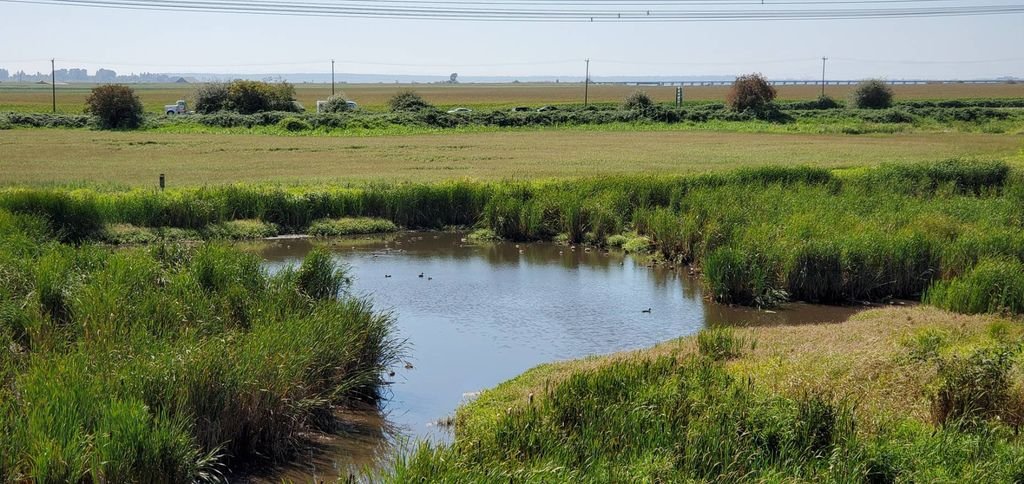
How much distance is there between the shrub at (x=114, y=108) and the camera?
2392 inches

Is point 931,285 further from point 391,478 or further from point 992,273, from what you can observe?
point 391,478

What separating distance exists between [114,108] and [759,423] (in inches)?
2284

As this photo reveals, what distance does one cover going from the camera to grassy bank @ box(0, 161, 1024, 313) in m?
21.3

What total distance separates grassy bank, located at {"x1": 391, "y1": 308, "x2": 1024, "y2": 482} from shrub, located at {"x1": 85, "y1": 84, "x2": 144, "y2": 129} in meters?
53.5

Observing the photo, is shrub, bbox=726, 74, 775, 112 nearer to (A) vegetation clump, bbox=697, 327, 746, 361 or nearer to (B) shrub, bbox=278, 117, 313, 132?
(B) shrub, bbox=278, 117, 313, 132

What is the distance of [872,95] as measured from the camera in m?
86.6

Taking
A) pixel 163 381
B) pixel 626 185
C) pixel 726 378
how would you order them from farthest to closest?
pixel 626 185 → pixel 726 378 → pixel 163 381

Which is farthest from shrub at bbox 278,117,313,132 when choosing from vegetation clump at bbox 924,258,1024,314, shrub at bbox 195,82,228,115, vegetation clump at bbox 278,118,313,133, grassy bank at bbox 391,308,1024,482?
grassy bank at bbox 391,308,1024,482

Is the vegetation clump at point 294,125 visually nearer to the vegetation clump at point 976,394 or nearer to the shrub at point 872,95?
the shrub at point 872,95

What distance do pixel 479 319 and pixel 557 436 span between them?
31.9 ft

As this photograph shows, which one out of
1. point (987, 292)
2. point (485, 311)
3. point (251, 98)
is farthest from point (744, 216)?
point (251, 98)

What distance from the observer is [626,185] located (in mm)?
29984

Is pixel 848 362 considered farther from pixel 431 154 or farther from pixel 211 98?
pixel 211 98

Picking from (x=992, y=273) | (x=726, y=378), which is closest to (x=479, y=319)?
(x=726, y=378)
